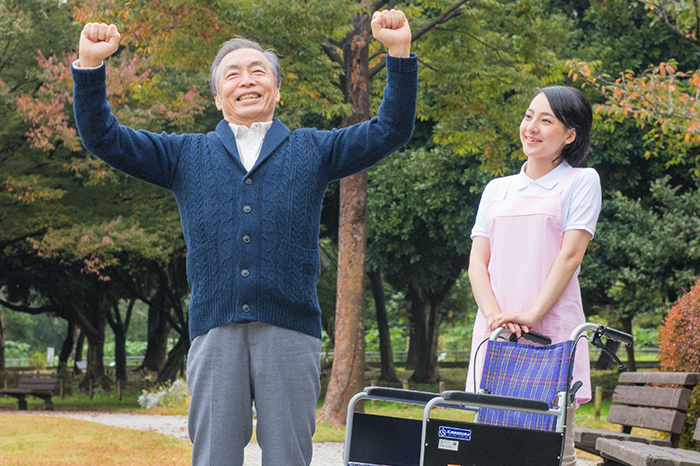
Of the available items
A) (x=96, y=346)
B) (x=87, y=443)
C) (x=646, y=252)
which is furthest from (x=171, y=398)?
(x=646, y=252)

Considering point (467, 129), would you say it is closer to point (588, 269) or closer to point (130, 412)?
point (588, 269)

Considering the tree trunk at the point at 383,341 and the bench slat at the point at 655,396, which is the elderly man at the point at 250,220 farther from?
the tree trunk at the point at 383,341

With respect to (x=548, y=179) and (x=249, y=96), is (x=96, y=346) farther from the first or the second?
(x=249, y=96)

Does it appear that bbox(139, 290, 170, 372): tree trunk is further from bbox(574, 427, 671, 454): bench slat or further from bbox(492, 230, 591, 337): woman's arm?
bbox(492, 230, 591, 337): woman's arm

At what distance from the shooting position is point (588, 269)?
15.6 metres

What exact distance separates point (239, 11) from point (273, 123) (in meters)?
7.65

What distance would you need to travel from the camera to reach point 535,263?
3.18m

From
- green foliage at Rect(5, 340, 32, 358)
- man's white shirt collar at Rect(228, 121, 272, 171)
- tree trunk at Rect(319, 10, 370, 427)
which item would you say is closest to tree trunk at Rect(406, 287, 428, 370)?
tree trunk at Rect(319, 10, 370, 427)

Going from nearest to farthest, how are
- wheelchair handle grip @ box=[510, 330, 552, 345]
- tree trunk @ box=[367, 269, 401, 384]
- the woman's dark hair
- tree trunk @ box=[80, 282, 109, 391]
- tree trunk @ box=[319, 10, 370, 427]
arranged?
wheelchair handle grip @ box=[510, 330, 552, 345]
the woman's dark hair
tree trunk @ box=[319, 10, 370, 427]
tree trunk @ box=[367, 269, 401, 384]
tree trunk @ box=[80, 282, 109, 391]

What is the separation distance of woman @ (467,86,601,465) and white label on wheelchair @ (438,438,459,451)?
656 millimetres

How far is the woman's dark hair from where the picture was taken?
3281 mm

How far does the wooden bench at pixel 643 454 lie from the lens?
12.1 ft

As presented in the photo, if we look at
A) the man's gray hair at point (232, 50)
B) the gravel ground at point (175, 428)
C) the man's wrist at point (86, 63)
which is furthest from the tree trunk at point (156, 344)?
the man's wrist at point (86, 63)

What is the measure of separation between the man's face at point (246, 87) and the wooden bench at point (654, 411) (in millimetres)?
3176
